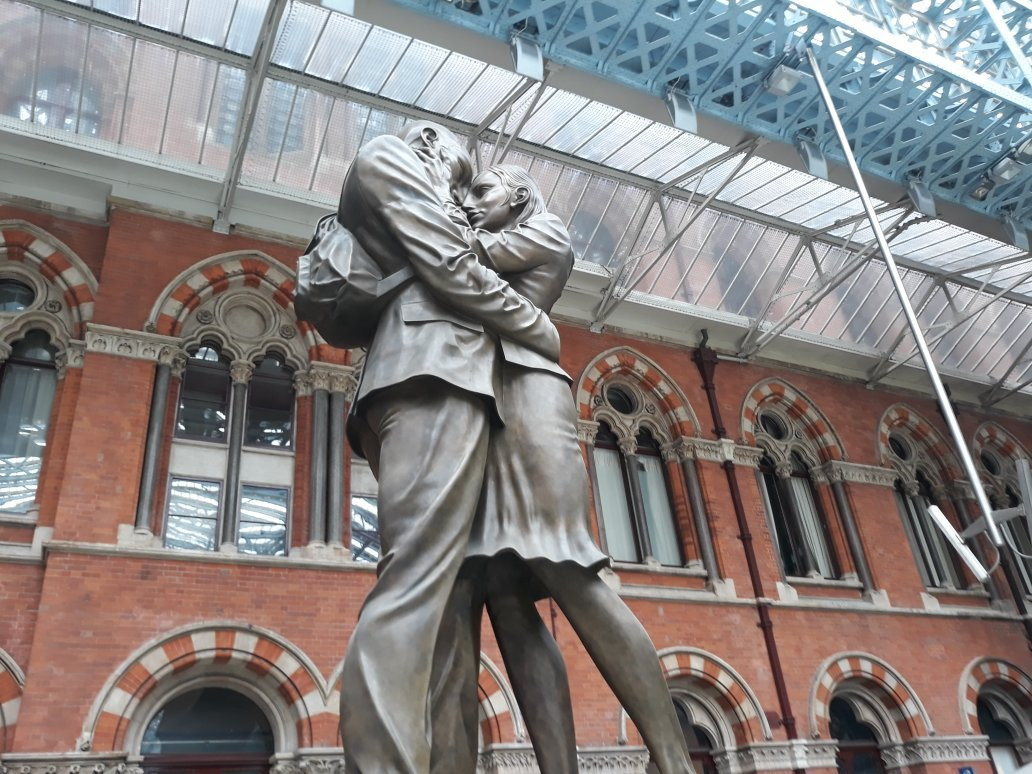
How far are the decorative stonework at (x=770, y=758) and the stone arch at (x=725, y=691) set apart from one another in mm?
93

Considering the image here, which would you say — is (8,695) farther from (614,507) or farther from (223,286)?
(614,507)

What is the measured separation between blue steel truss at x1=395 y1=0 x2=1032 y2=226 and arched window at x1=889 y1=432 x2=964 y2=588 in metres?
5.48

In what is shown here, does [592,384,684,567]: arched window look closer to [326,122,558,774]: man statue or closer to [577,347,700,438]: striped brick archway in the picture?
[577,347,700,438]: striped brick archway

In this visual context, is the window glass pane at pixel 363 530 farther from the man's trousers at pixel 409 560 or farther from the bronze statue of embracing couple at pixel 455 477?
the man's trousers at pixel 409 560

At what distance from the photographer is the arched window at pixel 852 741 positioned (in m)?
10.2

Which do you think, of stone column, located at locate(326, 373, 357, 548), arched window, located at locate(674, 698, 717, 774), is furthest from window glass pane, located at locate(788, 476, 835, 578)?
stone column, located at locate(326, 373, 357, 548)

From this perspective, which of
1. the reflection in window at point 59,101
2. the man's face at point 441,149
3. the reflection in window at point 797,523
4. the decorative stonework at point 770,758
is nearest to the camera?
the man's face at point 441,149

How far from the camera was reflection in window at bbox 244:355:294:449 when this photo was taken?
349 inches

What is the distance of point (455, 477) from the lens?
1942 millimetres

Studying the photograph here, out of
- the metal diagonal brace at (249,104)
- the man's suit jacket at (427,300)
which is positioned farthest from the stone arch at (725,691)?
the man's suit jacket at (427,300)

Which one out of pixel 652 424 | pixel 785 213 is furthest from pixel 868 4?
pixel 652 424

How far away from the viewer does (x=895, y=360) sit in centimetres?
1358

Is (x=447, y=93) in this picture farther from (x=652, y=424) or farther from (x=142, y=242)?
(x=652, y=424)

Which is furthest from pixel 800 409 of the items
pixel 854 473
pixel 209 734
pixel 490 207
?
pixel 490 207
